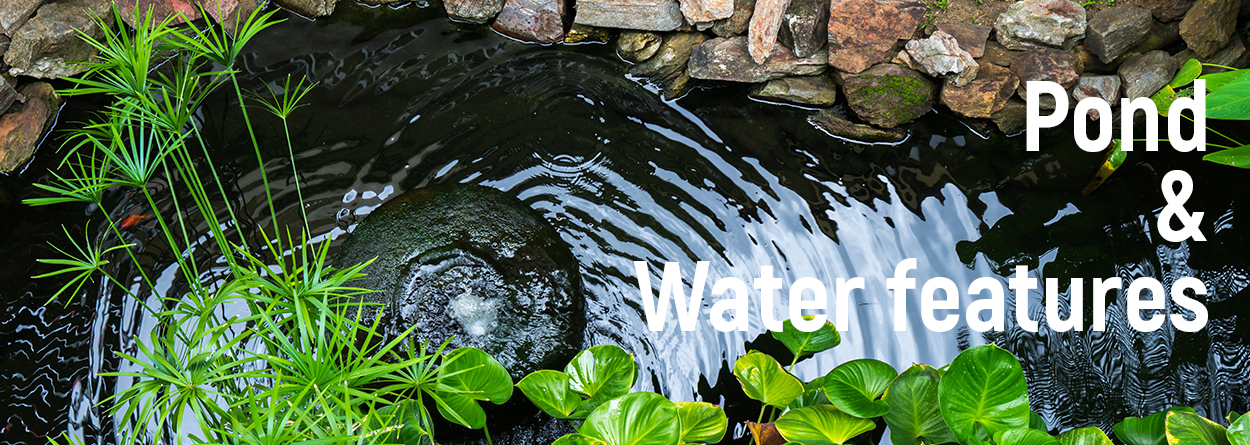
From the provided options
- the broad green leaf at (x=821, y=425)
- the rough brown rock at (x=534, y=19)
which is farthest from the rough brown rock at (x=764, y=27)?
the broad green leaf at (x=821, y=425)

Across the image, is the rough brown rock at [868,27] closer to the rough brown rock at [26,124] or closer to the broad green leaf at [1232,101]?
the broad green leaf at [1232,101]

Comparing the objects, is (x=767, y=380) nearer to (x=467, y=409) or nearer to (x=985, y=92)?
(x=467, y=409)

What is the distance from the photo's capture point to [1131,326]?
9.28 ft

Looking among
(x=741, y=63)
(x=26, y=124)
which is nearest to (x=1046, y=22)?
(x=741, y=63)

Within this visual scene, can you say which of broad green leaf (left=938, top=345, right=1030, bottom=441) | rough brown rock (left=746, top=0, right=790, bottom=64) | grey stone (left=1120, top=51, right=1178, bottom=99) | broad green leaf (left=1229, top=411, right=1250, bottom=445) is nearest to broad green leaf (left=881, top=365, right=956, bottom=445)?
broad green leaf (left=938, top=345, right=1030, bottom=441)

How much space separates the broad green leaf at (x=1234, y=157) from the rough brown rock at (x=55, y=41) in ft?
14.9

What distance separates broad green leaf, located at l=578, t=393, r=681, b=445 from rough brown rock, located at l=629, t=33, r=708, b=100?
6.33 feet

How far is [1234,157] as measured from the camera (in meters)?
2.66

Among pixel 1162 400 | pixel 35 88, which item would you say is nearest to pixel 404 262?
pixel 35 88

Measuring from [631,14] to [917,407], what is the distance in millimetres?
2228

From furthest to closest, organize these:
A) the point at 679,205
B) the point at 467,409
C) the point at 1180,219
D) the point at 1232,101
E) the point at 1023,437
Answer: the point at 679,205 → the point at 1180,219 → the point at 1232,101 → the point at 467,409 → the point at 1023,437

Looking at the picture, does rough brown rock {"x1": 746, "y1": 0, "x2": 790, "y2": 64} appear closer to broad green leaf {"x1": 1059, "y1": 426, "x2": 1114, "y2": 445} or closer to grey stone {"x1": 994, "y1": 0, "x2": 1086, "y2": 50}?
grey stone {"x1": 994, "y1": 0, "x2": 1086, "y2": 50}

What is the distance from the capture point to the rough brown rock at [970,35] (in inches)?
131

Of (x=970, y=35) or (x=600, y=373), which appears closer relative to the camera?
(x=600, y=373)
